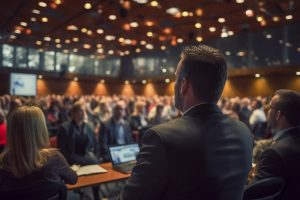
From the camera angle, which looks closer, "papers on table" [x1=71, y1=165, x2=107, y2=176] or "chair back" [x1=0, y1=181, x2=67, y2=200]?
"chair back" [x1=0, y1=181, x2=67, y2=200]

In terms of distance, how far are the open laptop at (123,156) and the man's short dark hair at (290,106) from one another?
1666 millimetres

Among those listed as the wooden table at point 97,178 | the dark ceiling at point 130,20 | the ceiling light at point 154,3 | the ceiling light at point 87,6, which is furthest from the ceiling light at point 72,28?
the wooden table at point 97,178

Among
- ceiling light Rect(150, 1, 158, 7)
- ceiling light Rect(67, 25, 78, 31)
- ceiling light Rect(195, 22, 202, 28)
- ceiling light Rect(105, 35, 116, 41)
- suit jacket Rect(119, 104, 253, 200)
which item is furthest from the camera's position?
ceiling light Rect(105, 35, 116, 41)

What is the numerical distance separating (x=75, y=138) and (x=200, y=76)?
3539mm

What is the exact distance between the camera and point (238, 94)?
15.4m

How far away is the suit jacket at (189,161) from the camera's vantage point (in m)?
1.00

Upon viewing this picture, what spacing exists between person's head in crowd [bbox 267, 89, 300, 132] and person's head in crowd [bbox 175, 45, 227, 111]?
56.0 inches

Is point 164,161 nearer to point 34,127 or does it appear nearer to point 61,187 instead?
point 61,187

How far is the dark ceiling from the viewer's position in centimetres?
952

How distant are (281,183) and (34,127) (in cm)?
172

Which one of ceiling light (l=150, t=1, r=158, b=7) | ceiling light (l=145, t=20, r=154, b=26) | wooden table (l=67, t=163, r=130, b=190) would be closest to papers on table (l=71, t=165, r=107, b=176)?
wooden table (l=67, t=163, r=130, b=190)

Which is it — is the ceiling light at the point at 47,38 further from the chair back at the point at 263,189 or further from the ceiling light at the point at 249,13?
the chair back at the point at 263,189

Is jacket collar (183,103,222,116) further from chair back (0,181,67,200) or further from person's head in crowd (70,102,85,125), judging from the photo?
person's head in crowd (70,102,85,125)

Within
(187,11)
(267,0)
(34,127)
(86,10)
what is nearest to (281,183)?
(34,127)
